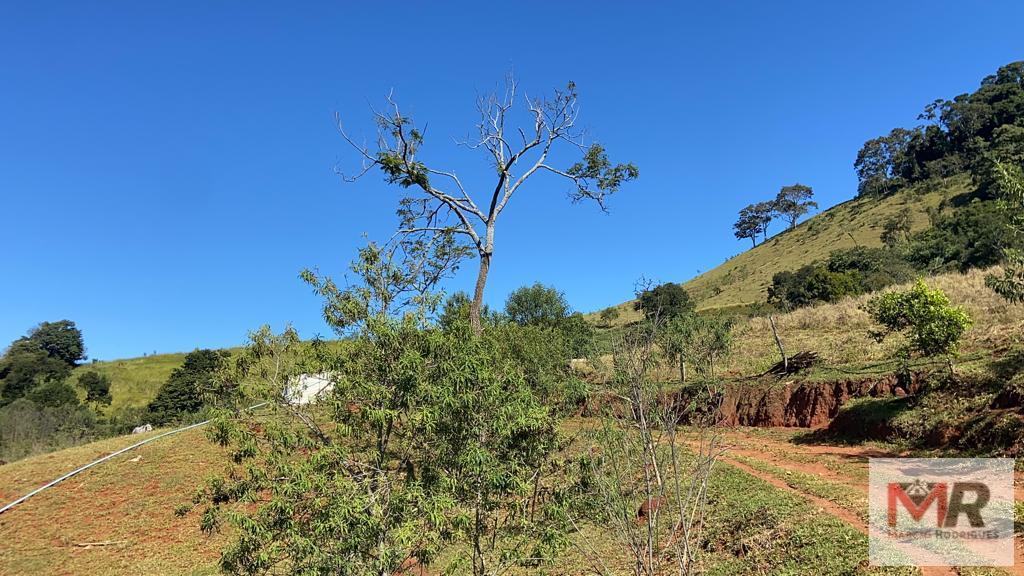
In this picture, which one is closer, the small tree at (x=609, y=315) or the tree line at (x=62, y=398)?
the tree line at (x=62, y=398)

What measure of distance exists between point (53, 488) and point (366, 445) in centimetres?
2018

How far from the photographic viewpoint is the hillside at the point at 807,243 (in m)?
63.5

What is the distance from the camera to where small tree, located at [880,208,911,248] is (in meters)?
58.4

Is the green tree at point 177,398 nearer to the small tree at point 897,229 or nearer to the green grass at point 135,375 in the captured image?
the green grass at point 135,375

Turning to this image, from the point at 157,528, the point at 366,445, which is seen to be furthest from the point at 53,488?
the point at 366,445

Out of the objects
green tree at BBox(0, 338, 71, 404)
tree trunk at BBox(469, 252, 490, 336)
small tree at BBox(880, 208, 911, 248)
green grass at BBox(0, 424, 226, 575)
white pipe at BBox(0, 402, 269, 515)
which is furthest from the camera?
small tree at BBox(880, 208, 911, 248)

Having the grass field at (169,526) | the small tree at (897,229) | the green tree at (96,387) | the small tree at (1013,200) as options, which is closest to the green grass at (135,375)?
the green tree at (96,387)

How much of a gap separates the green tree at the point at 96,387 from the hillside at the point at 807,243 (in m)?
53.5

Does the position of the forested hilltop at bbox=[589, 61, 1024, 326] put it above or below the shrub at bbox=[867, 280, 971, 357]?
above

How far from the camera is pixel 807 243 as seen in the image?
75.2m

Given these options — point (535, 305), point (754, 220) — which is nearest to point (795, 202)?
point (754, 220)

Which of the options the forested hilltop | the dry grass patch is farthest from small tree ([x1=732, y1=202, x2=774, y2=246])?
the dry grass patch

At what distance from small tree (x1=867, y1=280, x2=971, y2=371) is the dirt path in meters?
3.95

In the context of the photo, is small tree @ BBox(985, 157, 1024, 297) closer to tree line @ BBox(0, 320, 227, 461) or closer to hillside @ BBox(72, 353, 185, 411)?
tree line @ BBox(0, 320, 227, 461)
